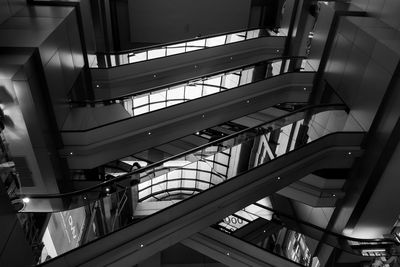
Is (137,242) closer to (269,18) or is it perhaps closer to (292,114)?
(292,114)

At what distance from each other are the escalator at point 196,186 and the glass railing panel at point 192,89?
218cm

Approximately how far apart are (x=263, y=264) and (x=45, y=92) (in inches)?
252

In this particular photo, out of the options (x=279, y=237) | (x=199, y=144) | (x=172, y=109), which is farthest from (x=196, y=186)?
(x=279, y=237)

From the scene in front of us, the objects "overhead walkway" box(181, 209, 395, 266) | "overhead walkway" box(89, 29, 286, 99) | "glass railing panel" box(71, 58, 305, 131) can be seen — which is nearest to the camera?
"overhead walkway" box(181, 209, 395, 266)

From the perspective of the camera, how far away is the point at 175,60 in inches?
477

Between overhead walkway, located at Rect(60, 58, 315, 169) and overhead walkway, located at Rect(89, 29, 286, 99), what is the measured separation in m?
2.07

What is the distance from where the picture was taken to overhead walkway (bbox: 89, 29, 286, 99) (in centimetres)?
1119

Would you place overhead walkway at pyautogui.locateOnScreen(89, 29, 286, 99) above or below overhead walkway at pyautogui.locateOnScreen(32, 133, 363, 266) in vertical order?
above

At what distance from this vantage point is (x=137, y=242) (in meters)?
6.85

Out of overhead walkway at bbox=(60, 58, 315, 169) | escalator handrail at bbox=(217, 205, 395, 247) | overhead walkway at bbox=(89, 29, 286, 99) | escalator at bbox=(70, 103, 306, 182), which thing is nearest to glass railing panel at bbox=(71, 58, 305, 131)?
overhead walkway at bbox=(60, 58, 315, 169)

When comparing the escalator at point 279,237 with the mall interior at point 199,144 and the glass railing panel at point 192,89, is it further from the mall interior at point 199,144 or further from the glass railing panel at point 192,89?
the glass railing panel at point 192,89

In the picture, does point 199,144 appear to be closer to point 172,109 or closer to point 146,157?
point 172,109

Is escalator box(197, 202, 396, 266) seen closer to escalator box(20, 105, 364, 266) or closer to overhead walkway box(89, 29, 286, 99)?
escalator box(20, 105, 364, 266)

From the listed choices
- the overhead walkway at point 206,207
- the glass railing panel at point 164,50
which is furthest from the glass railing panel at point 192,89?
the overhead walkway at point 206,207
